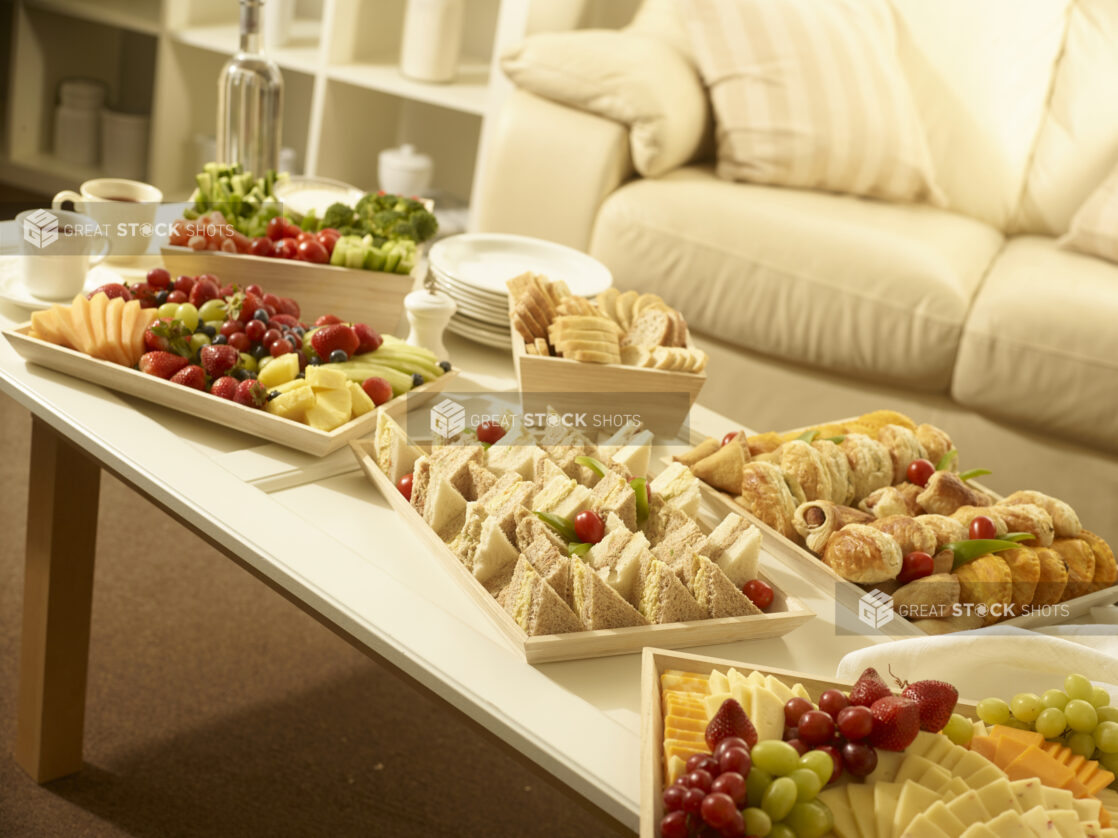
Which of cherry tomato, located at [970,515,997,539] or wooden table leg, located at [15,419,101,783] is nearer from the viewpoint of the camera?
cherry tomato, located at [970,515,997,539]

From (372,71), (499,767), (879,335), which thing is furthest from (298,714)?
(372,71)

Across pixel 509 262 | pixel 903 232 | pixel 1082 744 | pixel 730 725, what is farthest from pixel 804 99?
pixel 730 725

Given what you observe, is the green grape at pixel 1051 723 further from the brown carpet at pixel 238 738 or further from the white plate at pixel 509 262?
the white plate at pixel 509 262

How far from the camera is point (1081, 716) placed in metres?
0.87

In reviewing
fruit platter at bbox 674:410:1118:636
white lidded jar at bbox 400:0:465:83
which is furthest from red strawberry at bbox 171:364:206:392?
white lidded jar at bbox 400:0:465:83

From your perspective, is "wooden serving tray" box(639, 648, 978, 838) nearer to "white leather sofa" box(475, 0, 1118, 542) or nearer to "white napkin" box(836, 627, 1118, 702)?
"white napkin" box(836, 627, 1118, 702)

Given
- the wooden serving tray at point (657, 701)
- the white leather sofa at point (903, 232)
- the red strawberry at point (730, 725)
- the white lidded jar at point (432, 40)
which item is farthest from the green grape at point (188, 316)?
the white lidded jar at point (432, 40)

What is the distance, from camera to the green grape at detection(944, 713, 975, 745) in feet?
2.79

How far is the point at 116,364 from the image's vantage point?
4.12 feet

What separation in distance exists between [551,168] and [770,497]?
148 cm

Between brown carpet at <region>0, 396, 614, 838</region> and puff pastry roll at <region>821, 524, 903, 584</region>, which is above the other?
puff pastry roll at <region>821, 524, 903, 584</region>

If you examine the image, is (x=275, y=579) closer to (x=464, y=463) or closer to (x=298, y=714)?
(x=464, y=463)

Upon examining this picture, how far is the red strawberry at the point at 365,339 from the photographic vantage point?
134 cm

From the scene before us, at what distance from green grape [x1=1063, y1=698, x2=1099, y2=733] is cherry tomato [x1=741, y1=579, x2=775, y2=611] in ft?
0.90
